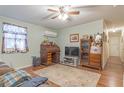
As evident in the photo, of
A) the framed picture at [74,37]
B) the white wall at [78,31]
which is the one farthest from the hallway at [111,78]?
the framed picture at [74,37]

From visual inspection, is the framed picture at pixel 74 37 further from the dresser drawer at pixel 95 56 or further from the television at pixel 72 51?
the dresser drawer at pixel 95 56

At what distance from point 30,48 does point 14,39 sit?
71 cm

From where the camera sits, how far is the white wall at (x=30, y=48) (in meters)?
3.04

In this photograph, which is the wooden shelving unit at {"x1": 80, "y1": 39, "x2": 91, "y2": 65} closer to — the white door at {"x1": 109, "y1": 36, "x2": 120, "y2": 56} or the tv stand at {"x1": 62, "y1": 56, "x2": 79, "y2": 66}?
the tv stand at {"x1": 62, "y1": 56, "x2": 79, "y2": 66}

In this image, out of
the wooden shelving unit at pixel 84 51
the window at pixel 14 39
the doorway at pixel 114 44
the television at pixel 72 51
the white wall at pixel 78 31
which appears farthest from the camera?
the doorway at pixel 114 44

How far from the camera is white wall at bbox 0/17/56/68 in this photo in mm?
3039

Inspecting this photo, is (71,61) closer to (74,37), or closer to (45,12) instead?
(74,37)

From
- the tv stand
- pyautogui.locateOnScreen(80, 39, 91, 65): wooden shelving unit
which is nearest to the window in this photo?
the tv stand

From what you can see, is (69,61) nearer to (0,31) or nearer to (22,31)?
(22,31)

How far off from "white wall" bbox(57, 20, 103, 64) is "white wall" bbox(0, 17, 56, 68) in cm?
104

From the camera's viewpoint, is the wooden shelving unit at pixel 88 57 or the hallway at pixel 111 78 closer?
→ the hallway at pixel 111 78

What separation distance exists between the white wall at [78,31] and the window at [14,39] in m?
1.88

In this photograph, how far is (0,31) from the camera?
2850 mm
